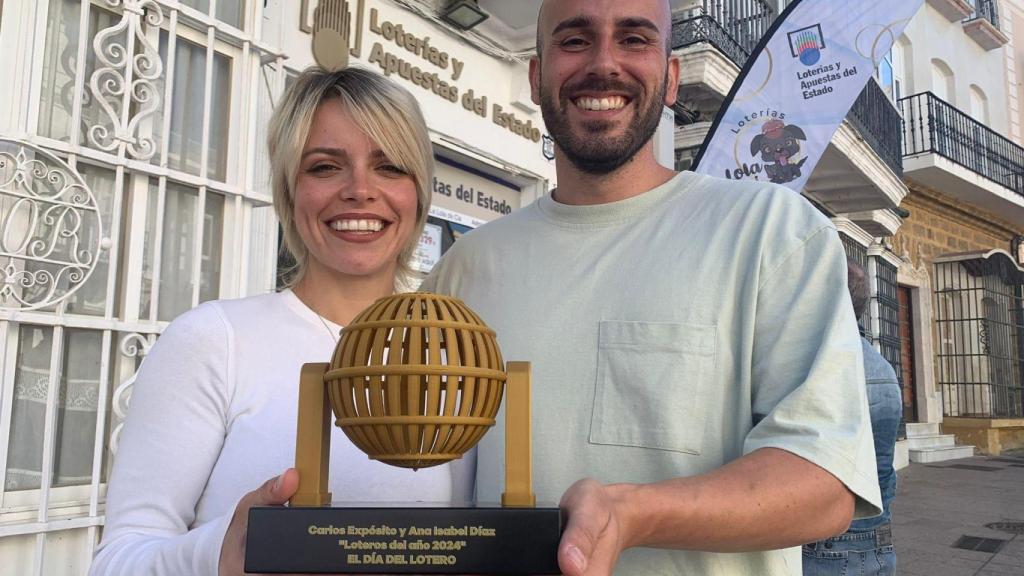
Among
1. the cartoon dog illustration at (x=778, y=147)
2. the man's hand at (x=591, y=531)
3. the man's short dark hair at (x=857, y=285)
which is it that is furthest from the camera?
the cartoon dog illustration at (x=778, y=147)

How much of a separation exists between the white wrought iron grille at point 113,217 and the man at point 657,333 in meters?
2.42

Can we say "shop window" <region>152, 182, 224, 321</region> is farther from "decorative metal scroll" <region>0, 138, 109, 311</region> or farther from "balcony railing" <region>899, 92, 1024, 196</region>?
"balcony railing" <region>899, 92, 1024, 196</region>

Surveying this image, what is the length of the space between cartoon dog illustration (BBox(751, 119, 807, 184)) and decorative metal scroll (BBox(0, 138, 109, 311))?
12.1ft

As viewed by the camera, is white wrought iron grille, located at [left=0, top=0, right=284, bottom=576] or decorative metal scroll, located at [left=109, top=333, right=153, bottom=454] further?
decorative metal scroll, located at [left=109, top=333, right=153, bottom=454]

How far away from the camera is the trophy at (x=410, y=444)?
42.1 inches

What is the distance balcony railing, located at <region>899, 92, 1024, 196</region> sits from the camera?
1421cm

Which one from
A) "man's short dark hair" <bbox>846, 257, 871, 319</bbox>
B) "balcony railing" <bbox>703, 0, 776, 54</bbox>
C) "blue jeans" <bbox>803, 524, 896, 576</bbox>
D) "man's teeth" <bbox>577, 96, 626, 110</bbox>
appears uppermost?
"balcony railing" <bbox>703, 0, 776, 54</bbox>

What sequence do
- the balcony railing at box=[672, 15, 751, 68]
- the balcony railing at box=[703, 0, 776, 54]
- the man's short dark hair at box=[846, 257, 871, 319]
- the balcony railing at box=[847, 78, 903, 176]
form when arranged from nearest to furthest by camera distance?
the man's short dark hair at box=[846, 257, 871, 319] < the balcony railing at box=[672, 15, 751, 68] < the balcony railing at box=[703, 0, 776, 54] < the balcony railing at box=[847, 78, 903, 176]

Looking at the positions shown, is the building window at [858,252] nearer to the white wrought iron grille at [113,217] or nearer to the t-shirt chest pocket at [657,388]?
the white wrought iron grille at [113,217]

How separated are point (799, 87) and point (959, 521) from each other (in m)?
5.53

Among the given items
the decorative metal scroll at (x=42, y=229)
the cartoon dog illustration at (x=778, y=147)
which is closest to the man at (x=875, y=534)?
the cartoon dog illustration at (x=778, y=147)

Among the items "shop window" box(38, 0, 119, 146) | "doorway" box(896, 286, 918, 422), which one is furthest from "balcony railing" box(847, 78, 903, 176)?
"shop window" box(38, 0, 119, 146)

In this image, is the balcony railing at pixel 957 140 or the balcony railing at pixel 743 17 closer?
the balcony railing at pixel 743 17

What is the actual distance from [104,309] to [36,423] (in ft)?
1.91
